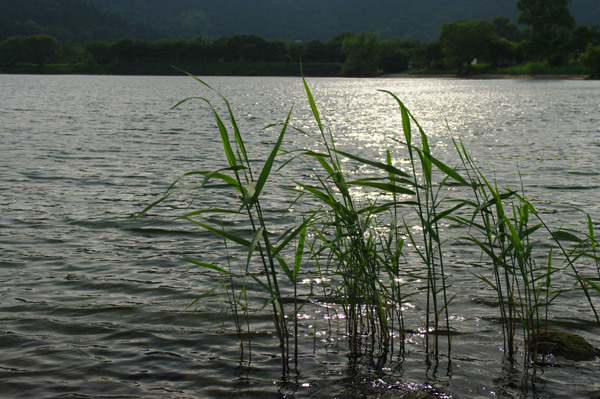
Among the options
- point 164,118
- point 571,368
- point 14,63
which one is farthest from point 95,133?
point 14,63

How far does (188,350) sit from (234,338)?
0.48 m

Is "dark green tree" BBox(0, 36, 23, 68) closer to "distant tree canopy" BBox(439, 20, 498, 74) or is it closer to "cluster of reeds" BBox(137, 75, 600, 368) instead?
"distant tree canopy" BBox(439, 20, 498, 74)

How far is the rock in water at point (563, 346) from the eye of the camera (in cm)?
431

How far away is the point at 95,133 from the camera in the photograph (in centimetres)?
2109

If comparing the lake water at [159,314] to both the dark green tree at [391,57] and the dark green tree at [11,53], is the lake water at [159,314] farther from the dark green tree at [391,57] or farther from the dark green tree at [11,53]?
the dark green tree at [11,53]

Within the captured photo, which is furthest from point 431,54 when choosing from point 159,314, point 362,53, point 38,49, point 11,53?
point 159,314

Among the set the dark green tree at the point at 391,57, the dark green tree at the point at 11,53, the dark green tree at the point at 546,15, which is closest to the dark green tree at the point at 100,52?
the dark green tree at the point at 11,53

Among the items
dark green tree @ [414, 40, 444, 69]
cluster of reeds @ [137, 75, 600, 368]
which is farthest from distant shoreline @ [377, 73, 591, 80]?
cluster of reeds @ [137, 75, 600, 368]

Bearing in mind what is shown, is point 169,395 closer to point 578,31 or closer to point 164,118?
point 164,118

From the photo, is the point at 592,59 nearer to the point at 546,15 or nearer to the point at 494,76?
the point at 494,76

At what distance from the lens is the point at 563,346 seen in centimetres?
434

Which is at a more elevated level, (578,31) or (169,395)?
(578,31)

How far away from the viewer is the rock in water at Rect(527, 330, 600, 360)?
431cm

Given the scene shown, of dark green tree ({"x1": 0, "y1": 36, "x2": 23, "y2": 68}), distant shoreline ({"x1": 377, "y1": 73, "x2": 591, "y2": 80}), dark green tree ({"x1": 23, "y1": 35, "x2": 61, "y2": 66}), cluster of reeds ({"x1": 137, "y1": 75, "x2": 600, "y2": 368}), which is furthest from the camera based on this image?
dark green tree ({"x1": 23, "y1": 35, "x2": 61, "y2": 66})
